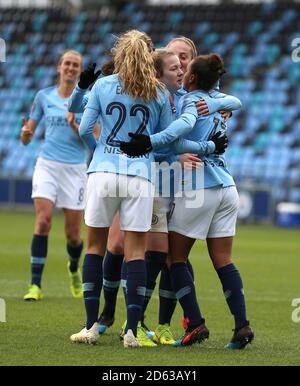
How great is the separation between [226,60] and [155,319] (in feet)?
81.3

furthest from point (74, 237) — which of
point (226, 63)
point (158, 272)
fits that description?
point (226, 63)

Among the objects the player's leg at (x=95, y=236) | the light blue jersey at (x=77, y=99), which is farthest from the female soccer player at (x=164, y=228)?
the light blue jersey at (x=77, y=99)

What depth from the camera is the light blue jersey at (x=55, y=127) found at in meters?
10.9

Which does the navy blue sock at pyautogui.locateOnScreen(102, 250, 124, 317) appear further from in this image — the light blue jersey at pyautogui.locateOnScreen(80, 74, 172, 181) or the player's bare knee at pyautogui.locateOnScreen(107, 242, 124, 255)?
the light blue jersey at pyautogui.locateOnScreen(80, 74, 172, 181)

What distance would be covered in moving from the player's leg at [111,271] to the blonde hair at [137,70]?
1.51 m

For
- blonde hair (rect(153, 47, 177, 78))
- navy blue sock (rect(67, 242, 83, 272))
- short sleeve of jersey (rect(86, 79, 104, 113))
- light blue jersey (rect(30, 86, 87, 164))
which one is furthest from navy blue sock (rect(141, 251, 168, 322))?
light blue jersey (rect(30, 86, 87, 164))

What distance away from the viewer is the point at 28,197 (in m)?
28.7

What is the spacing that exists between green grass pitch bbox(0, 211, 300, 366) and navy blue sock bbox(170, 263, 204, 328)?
208mm

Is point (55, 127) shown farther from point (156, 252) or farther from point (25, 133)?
point (156, 252)

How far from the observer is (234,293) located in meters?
7.30

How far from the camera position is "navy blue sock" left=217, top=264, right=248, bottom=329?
23.8ft
